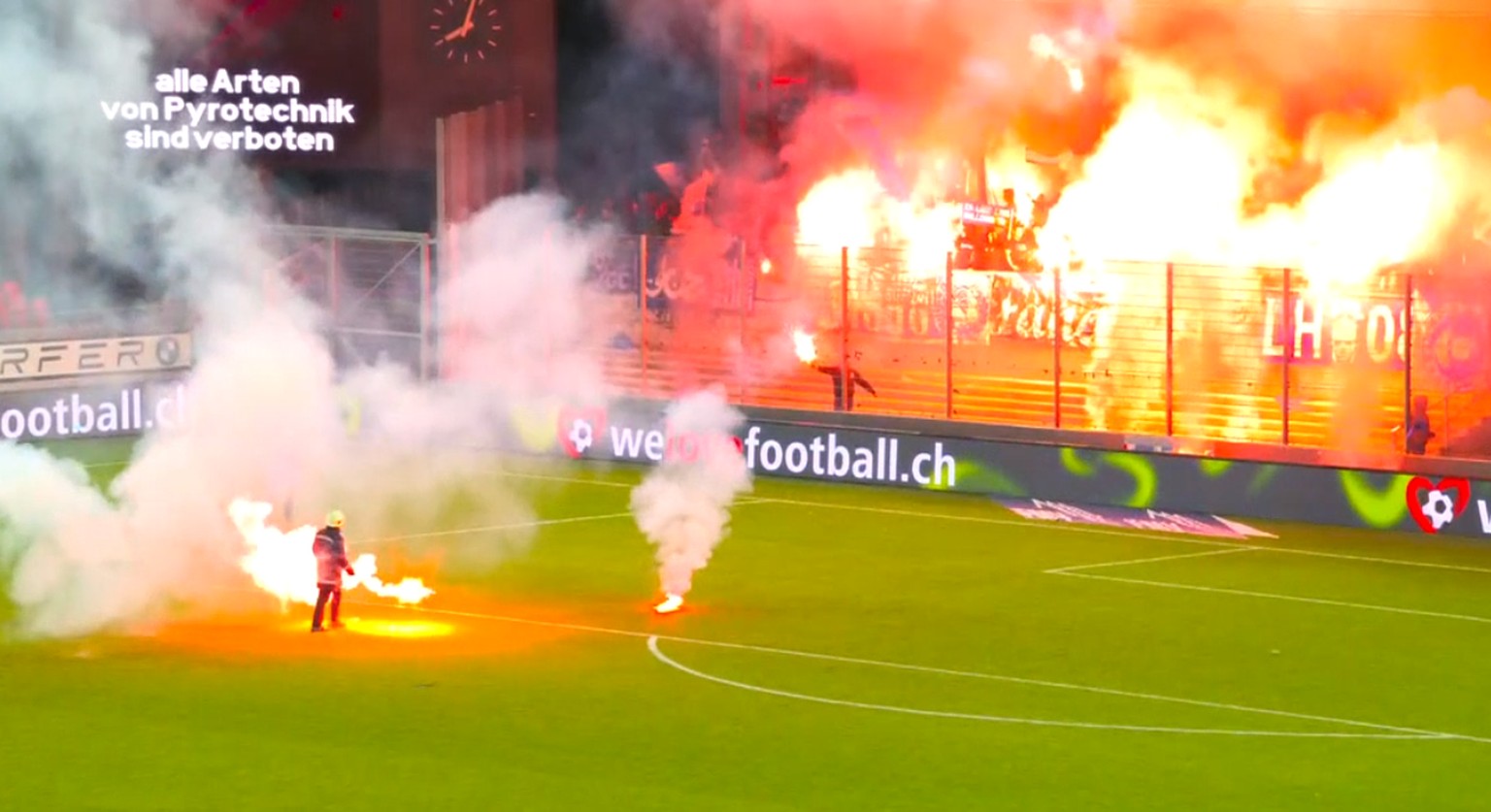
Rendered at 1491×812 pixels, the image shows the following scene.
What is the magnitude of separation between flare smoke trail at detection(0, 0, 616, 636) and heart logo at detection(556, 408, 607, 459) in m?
0.56

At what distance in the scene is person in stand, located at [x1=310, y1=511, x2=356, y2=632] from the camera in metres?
21.3

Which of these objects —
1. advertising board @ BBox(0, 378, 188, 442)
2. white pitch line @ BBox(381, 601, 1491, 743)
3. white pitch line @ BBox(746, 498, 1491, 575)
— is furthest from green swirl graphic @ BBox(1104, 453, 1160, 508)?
advertising board @ BBox(0, 378, 188, 442)

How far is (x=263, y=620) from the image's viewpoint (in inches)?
875

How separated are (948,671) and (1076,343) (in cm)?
1137

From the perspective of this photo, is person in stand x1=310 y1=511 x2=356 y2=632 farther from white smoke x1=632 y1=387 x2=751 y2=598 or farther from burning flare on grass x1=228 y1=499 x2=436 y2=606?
white smoke x1=632 y1=387 x2=751 y2=598

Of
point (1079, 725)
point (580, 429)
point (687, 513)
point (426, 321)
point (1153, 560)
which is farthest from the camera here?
point (426, 321)

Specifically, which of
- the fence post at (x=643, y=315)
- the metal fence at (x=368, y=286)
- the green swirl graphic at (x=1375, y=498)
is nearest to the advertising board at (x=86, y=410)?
the metal fence at (x=368, y=286)

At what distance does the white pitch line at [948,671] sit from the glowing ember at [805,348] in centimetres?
1120

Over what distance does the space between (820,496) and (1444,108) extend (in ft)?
34.8

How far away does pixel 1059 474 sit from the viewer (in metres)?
29.6

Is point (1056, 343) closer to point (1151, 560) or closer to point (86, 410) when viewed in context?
point (1151, 560)

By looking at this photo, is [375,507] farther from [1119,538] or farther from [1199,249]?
[1199,249]

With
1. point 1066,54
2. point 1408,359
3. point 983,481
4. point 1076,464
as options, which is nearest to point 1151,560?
point 1076,464

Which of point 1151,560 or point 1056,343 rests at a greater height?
point 1056,343
